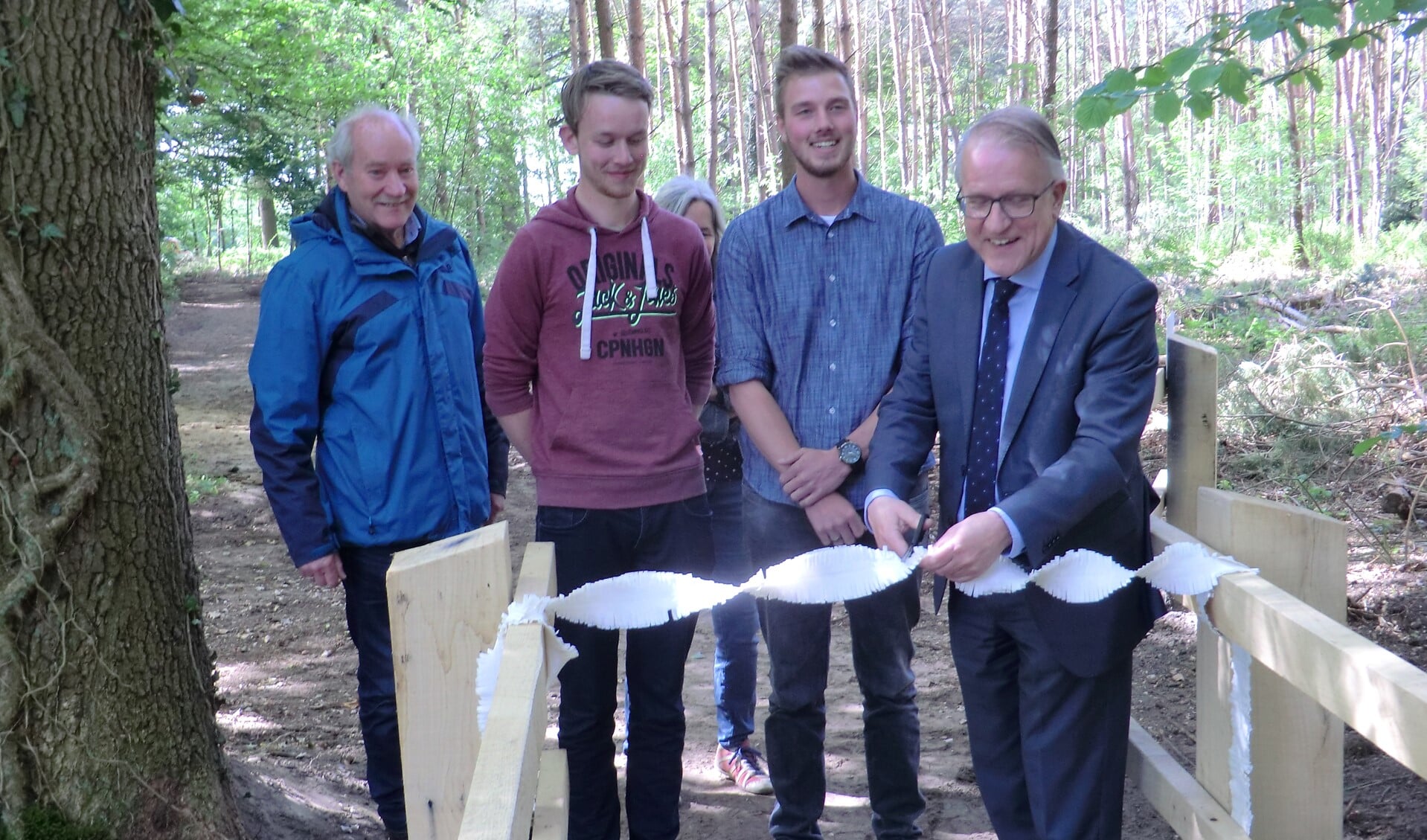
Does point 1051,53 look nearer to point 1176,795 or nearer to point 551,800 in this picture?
point 1176,795

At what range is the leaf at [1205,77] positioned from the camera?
11.7ft

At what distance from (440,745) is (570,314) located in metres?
1.28

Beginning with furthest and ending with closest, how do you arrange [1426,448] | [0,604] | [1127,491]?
[1426,448] → [0,604] → [1127,491]

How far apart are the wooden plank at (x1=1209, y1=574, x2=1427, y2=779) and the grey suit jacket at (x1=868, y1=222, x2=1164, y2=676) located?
0.85ft

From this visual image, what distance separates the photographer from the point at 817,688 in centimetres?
306

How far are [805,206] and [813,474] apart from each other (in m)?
0.71

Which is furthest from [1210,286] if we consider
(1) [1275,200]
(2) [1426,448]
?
(1) [1275,200]

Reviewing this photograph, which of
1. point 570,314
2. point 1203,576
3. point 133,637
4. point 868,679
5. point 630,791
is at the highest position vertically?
point 570,314

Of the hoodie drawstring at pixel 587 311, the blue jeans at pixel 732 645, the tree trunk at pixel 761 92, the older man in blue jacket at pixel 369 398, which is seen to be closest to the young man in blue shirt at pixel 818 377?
the hoodie drawstring at pixel 587 311

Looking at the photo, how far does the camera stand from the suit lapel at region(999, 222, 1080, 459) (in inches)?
86.1

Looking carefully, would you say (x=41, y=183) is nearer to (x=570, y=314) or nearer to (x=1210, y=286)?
(x=570, y=314)

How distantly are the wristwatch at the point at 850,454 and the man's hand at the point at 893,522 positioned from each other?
1.69 feet

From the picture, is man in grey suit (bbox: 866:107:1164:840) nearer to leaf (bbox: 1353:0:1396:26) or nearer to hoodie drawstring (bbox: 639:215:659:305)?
hoodie drawstring (bbox: 639:215:659:305)

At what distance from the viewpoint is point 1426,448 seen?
5703mm
